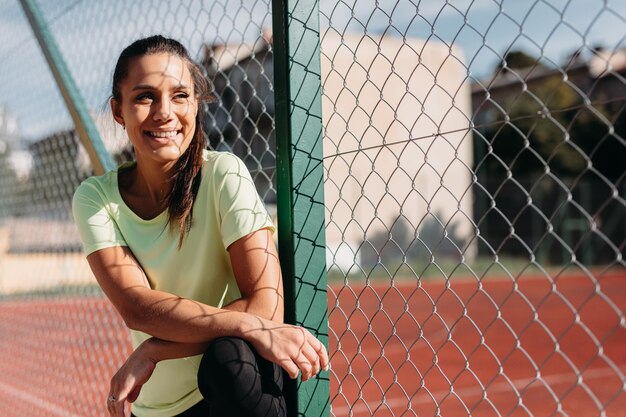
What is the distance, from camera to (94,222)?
1567mm

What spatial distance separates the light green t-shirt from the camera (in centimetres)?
149

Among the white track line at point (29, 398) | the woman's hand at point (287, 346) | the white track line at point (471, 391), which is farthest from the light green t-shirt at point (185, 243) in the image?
the white track line at point (471, 391)

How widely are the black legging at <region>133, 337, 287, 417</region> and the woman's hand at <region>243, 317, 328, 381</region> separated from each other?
0.9 inches

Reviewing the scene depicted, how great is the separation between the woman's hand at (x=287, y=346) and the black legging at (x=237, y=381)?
0.07 ft

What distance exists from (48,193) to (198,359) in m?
2.28

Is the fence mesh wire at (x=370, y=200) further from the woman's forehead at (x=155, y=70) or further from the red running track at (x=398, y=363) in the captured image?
the woman's forehead at (x=155, y=70)

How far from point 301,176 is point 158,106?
13.7 inches

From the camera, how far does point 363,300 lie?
15.8 metres

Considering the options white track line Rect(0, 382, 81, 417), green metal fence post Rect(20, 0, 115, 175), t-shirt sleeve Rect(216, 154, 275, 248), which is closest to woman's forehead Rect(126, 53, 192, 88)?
t-shirt sleeve Rect(216, 154, 275, 248)

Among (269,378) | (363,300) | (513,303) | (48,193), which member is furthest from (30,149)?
(513,303)

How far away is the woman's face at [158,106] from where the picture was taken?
1.53 m

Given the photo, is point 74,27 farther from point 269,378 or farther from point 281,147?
point 269,378

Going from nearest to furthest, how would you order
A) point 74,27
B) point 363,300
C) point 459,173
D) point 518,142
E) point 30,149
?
point 74,27
point 30,149
point 363,300
point 459,173
point 518,142

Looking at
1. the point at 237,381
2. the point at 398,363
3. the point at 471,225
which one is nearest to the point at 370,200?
the point at 471,225
